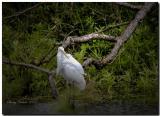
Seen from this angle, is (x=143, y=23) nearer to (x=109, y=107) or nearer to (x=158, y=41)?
(x=158, y=41)

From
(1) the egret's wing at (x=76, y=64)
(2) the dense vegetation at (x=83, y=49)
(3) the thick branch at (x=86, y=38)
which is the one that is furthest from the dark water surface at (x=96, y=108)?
(3) the thick branch at (x=86, y=38)

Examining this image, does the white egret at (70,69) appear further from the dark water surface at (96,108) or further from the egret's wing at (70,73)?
the dark water surface at (96,108)

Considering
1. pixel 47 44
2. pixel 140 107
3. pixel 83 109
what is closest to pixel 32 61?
pixel 47 44

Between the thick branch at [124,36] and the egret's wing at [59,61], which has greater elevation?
the thick branch at [124,36]

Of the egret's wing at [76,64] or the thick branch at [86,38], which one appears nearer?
the egret's wing at [76,64]

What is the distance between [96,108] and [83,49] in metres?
0.27

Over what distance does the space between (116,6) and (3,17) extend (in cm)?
48

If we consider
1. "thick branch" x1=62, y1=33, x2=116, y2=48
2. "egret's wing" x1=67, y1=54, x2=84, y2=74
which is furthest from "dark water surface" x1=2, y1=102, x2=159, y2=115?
"thick branch" x1=62, y1=33, x2=116, y2=48

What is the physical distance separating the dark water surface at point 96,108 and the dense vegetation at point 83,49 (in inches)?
1.4

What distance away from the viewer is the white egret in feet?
7.77

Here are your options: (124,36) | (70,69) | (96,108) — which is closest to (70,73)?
(70,69)

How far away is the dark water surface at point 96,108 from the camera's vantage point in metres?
2.39

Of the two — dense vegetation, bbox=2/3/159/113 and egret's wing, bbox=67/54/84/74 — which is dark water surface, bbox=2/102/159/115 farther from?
egret's wing, bbox=67/54/84/74

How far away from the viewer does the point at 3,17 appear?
100.0 inches
